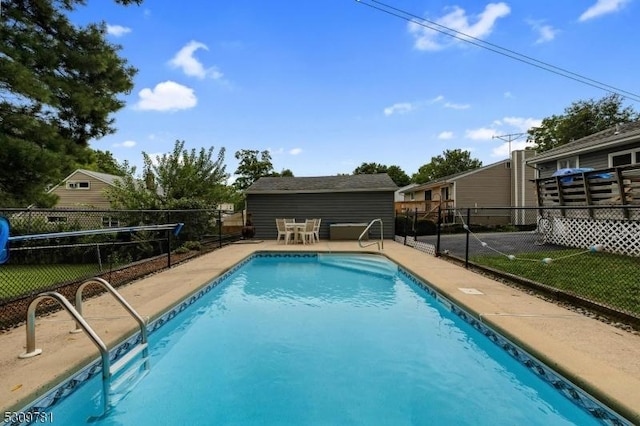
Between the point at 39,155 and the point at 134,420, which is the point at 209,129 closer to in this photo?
the point at 39,155

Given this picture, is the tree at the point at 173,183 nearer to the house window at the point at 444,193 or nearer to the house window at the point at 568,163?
the house window at the point at 568,163

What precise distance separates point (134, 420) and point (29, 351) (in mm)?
1204

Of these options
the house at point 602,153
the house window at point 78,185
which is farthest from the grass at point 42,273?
the house at point 602,153

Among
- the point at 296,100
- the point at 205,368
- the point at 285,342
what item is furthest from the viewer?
the point at 296,100

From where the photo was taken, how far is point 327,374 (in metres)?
3.29

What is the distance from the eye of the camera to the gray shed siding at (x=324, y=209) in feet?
48.2

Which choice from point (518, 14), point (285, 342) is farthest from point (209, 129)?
point (285, 342)

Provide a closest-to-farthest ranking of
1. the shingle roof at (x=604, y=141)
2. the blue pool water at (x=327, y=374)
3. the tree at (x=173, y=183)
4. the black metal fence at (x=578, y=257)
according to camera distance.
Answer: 1. the blue pool water at (x=327, y=374)
2. the black metal fence at (x=578, y=257)
3. the shingle roof at (x=604, y=141)
4. the tree at (x=173, y=183)

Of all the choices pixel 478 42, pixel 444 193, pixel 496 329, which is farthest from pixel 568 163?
pixel 444 193

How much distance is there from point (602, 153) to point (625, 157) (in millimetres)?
915

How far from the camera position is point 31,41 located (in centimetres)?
687

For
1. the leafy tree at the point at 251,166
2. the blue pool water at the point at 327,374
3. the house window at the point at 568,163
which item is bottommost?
the blue pool water at the point at 327,374

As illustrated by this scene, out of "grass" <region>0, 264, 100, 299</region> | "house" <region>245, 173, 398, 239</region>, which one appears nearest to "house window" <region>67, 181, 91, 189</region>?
"grass" <region>0, 264, 100, 299</region>

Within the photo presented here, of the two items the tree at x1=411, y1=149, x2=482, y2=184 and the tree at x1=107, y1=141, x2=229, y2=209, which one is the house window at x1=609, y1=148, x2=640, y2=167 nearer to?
the tree at x1=107, y1=141, x2=229, y2=209
